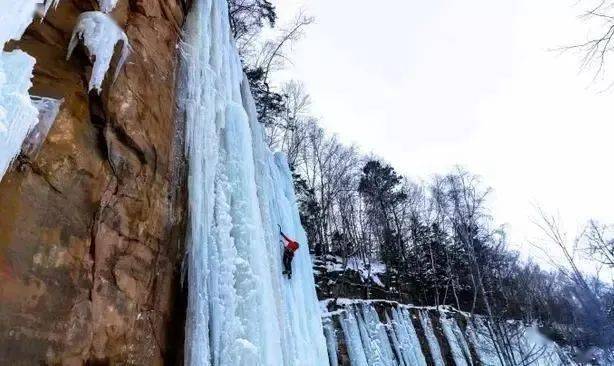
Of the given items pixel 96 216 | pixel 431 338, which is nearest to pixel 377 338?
pixel 431 338

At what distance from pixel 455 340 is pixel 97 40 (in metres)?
14.1

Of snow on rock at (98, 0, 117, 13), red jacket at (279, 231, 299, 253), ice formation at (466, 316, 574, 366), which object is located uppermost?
snow on rock at (98, 0, 117, 13)

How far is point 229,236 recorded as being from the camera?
333cm

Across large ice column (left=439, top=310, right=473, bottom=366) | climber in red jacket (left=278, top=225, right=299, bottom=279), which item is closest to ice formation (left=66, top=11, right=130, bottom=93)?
climber in red jacket (left=278, top=225, right=299, bottom=279)

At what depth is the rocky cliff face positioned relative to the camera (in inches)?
77.3

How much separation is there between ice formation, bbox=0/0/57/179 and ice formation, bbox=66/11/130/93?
68cm

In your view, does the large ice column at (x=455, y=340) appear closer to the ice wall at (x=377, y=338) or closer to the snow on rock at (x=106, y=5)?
the ice wall at (x=377, y=338)

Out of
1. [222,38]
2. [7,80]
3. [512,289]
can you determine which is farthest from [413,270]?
[7,80]

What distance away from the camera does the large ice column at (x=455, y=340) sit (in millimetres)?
12821

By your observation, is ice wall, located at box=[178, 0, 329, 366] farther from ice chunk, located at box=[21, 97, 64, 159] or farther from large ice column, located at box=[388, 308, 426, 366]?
large ice column, located at box=[388, 308, 426, 366]

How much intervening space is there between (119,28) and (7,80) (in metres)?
1.37

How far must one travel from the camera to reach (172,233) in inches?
129

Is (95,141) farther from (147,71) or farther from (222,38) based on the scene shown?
(222,38)

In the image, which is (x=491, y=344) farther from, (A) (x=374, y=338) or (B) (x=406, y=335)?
(A) (x=374, y=338)
